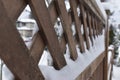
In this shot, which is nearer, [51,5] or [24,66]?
[24,66]

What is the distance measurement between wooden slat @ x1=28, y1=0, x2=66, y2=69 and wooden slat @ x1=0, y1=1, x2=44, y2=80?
148 millimetres

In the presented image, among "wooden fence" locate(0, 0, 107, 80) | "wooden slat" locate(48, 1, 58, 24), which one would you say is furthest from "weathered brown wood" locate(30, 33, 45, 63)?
"wooden slat" locate(48, 1, 58, 24)

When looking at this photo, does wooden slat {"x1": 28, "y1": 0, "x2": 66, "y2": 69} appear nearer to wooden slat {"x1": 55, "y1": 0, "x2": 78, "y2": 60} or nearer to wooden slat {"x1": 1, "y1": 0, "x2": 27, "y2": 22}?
wooden slat {"x1": 1, "y1": 0, "x2": 27, "y2": 22}

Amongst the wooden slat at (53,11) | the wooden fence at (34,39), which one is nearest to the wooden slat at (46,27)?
the wooden fence at (34,39)

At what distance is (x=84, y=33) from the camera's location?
2301 mm

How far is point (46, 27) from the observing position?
1.18m

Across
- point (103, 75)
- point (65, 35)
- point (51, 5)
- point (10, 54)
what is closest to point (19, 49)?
point (10, 54)

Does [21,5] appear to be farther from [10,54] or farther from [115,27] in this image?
[115,27]

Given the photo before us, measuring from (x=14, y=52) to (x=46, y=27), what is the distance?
0.93 ft

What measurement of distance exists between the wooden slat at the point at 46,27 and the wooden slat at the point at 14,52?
0.48 ft

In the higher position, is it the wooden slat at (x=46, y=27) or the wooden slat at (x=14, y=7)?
the wooden slat at (x=14, y=7)

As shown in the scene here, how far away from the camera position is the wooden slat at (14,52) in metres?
0.84

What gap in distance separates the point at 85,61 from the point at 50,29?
0.89 m

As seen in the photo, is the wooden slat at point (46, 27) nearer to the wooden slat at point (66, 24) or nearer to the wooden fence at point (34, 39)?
the wooden fence at point (34, 39)
